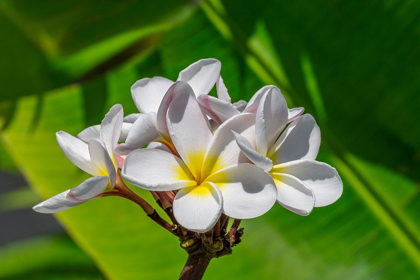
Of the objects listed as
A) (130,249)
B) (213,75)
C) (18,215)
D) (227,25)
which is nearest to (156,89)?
(213,75)

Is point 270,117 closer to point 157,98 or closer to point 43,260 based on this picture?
point 157,98

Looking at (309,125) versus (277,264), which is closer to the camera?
(309,125)

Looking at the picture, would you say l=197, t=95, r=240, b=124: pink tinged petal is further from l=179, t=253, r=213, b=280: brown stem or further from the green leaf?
the green leaf

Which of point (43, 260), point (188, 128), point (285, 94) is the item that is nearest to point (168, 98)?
point (188, 128)

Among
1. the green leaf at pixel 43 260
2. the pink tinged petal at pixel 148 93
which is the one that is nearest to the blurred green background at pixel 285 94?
the green leaf at pixel 43 260

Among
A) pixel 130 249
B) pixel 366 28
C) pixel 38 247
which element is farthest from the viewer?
pixel 38 247

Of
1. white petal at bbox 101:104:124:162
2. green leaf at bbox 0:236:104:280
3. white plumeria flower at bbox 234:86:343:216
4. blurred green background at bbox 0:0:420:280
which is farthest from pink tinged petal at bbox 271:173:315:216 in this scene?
green leaf at bbox 0:236:104:280

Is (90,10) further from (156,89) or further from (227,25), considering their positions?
(156,89)

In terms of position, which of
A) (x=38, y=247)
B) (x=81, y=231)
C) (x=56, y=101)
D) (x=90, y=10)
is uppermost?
(x=90, y=10)
